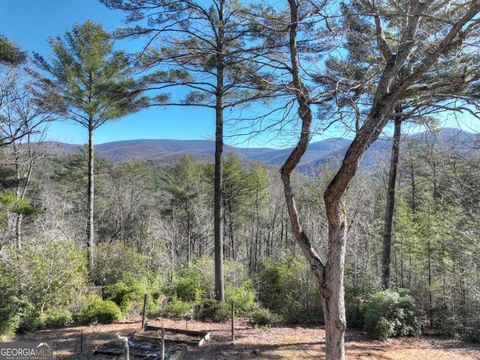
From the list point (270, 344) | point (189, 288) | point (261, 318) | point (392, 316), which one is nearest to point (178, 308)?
point (189, 288)

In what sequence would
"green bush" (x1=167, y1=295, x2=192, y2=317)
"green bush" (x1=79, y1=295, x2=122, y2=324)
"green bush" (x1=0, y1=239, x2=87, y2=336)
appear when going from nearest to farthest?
1. "green bush" (x1=0, y1=239, x2=87, y2=336)
2. "green bush" (x1=79, y1=295, x2=122, y2=324)
3. "green bush" (x1=167, y1=295, x2=192, y2=317)

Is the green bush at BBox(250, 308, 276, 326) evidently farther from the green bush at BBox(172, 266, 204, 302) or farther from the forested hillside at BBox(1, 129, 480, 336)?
the green bush at BBox(172, 266, 204, 302)

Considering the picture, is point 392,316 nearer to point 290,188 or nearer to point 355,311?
point 355,311

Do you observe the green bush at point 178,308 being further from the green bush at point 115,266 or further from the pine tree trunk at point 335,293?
the pine tree trunk at point 335,293

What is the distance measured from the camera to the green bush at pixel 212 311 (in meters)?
8.77

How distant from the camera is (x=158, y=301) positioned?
964 cm

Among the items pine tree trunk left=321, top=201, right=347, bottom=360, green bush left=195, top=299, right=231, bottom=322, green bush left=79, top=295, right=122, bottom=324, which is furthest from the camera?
green bush left=195, top=299, right=231, bottom=322

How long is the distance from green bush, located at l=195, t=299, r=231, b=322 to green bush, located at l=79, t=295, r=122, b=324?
6.93 feet

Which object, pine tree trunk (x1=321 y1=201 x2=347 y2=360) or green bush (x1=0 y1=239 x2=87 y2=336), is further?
green bush (x1=0 y1=239 x2=87 y2=336)

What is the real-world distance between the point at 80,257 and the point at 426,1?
9.94 meters

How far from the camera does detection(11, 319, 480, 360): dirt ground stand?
616 centimetres

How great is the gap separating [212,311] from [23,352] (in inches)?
189

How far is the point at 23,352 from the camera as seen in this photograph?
4840 millimetres

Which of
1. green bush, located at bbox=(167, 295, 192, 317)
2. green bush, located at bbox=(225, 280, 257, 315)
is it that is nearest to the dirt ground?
green bush, located at bbox=(167, 295, 192, 317)
